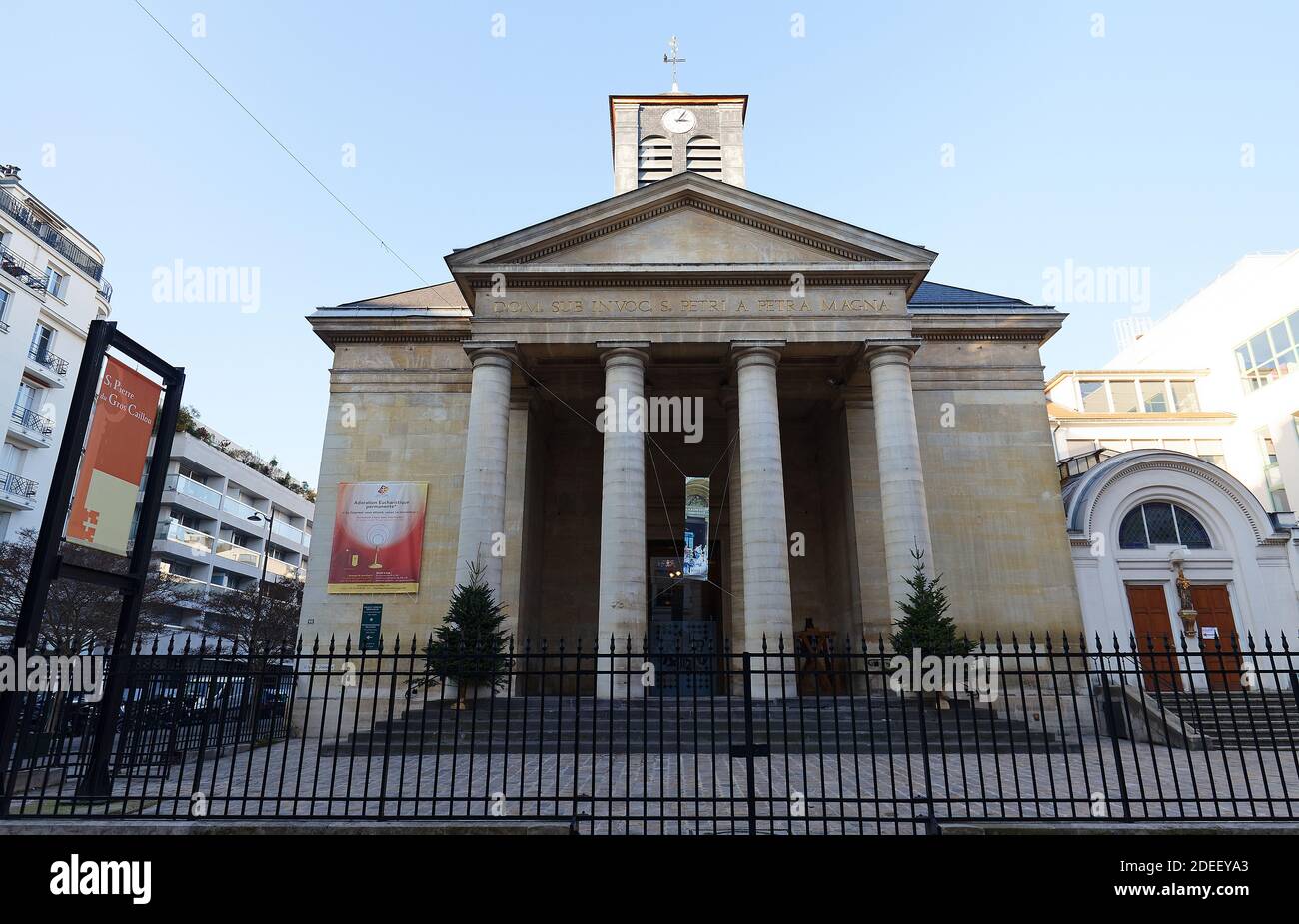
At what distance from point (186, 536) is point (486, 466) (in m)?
35.7

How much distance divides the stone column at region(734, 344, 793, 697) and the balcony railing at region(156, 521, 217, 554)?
1478 inches

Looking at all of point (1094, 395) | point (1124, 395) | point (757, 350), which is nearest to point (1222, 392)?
point (1124, 395)

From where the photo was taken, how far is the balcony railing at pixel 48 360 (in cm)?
3469

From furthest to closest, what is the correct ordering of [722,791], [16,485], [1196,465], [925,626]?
[16,485] < [1196,465] < [925,626] < [722,791]

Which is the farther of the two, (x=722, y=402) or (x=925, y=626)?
(x=722, y=402)

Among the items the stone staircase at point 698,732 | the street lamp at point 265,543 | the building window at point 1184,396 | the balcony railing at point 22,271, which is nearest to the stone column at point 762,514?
the stone staircase at point 698,732

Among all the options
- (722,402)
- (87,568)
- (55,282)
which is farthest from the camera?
→ (55,282)

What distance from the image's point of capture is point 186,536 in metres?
45.4

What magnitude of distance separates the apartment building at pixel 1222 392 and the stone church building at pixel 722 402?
12.0m

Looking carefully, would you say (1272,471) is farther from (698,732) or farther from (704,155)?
(698,732)

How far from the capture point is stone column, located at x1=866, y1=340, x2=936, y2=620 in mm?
18203

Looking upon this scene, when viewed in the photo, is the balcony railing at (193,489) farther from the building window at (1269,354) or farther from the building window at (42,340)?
the building window at (1269,354)
